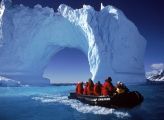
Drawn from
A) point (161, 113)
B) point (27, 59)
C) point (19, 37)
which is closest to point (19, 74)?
point (27, 59)

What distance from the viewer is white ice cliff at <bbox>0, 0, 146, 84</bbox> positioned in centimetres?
3566

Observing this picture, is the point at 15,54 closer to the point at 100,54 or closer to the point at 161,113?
the point at 100,54

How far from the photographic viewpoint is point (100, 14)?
121ft

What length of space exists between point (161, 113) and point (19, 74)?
93.0 feet

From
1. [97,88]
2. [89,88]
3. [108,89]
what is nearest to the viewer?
[108,89]

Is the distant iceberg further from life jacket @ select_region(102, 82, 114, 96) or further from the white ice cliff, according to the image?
life jacket @ select_region(102, 82, 114, 96)

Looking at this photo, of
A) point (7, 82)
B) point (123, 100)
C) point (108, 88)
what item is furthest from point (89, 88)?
point (7, 82)

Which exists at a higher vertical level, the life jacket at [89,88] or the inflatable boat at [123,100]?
the life jacket at [89,88]

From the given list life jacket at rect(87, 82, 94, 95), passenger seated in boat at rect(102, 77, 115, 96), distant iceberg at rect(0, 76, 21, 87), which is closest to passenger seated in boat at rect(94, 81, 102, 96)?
life jacket at rect(87, 82, 94, 95)

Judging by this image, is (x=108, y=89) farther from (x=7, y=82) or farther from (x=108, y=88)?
(x=7, y=82)

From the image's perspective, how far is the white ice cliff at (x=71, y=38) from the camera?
3566cm

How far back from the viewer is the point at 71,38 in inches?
1550

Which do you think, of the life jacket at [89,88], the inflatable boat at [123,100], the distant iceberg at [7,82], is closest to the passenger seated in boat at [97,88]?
the life jacket at [89,88]

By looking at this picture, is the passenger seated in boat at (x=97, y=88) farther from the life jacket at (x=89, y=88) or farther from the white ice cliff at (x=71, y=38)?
the white ice cliff at (x=71, y=38)
